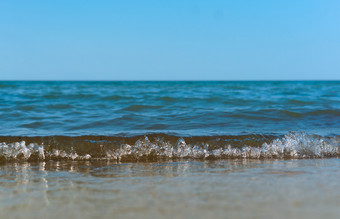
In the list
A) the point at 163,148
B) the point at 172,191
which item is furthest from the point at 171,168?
the point at 172,191

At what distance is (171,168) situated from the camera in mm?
A: 3445

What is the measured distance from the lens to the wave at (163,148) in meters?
4.19

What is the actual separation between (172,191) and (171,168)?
1.06m

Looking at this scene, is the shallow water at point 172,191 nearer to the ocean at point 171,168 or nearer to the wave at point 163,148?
the ocean at point 171,168

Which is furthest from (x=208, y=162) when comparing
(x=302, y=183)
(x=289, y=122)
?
(x=289, y=122)

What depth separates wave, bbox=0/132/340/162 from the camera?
4.19 meters

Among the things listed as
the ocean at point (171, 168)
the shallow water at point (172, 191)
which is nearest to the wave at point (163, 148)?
the ocean at point (171, 168)

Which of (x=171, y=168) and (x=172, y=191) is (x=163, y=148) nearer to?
(x=171, y=168)

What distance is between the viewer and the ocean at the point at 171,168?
6.57ft

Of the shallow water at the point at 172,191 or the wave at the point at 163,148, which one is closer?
the shallow water at the point at 172,191

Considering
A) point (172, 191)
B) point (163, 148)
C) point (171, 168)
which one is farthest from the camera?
point (163, 148)

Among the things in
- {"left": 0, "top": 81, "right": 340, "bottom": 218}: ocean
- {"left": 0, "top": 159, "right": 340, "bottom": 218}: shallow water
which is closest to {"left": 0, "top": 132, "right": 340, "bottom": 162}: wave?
{"left": 0, "top": 81, "right": 340, "bottom": 218}: ocean

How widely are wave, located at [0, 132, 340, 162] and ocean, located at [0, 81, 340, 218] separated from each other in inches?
0.5

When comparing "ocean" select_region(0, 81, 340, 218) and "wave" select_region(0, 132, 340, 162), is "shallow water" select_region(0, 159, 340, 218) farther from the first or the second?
"wave" select_region(0, 132, 340, 162)
